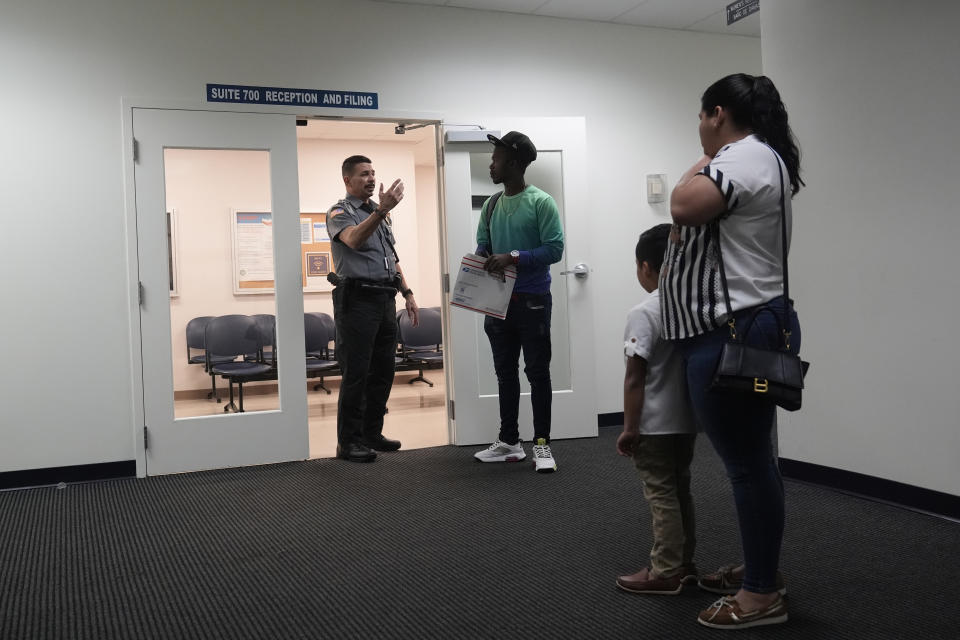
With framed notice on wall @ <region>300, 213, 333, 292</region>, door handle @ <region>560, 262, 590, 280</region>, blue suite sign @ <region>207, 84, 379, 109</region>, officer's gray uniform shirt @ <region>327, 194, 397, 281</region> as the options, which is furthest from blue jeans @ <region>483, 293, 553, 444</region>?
framed notice on wall @ <region>300, 213, 333, 292</region>

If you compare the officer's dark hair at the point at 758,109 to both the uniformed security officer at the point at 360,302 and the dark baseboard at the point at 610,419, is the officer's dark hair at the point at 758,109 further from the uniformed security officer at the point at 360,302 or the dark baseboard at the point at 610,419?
the dark baseboard at the point at 610,419

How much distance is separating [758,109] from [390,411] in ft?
15.0

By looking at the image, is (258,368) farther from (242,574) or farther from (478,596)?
(478,596)

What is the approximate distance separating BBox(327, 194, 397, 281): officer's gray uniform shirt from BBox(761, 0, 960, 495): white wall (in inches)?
83.4

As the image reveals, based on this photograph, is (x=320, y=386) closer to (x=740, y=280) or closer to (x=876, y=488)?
(x=876, y=488)

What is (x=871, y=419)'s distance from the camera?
3.27 metres

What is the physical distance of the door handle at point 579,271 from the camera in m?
4.80

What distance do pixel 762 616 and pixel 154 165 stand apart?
353cm

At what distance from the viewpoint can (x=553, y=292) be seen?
15.9 feet

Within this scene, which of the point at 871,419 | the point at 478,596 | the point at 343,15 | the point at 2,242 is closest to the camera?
the point at 478,596

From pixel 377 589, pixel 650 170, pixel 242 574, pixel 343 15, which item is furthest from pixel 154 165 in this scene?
pixel 650 170

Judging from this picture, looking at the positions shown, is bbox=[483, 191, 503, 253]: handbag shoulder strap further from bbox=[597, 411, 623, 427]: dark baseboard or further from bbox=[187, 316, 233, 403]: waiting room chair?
bbox=[187, 316, 233, 403]: waiting room chair

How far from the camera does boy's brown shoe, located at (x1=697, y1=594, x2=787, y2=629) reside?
6.56ft

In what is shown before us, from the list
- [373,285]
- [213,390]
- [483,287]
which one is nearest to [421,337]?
[213,390]
